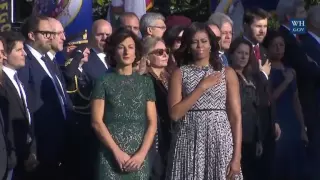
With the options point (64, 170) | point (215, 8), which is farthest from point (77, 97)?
point (215, 8)

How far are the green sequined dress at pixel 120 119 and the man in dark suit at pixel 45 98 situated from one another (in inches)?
50.3

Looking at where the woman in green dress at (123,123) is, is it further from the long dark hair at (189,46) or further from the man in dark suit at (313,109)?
the man in dark suit at (313,109)

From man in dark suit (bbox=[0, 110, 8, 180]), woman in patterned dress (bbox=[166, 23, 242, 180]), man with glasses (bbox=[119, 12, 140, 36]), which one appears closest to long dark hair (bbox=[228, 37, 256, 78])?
man with glasses (bbox=[119, 12, 140, 36])

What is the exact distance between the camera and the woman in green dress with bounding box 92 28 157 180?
6109 mm

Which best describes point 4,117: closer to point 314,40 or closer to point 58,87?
point 58,87

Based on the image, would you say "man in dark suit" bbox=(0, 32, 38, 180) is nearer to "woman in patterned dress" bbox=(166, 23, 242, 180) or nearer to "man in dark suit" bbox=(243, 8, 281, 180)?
"woman in patterned dress" bbox=(166, 23, 242, 180)

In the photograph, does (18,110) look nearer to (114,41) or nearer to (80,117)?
(80,117)

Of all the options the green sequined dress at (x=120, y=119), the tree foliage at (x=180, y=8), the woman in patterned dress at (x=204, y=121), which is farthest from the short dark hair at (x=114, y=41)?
the tree foliage at (x=180, y=8)

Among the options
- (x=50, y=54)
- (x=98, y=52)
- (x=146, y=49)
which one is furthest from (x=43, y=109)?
(x=146, y=49)

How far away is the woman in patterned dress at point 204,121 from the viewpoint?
605cm

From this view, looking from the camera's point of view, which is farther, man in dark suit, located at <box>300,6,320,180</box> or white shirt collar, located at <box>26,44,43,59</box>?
man in dark suit, located at <box>300,6,320,180</box>

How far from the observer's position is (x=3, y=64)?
7094 mm

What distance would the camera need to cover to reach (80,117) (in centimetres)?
757

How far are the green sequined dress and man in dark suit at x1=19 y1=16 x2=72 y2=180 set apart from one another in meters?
1.28
